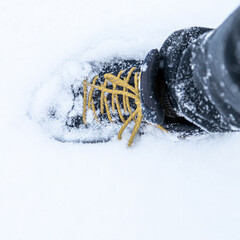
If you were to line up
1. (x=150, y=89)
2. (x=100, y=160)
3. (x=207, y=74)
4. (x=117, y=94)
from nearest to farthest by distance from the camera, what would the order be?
(x=207, y=74) → (x=150, y=89) → (x=117, y=94) → (x=100, y=160)

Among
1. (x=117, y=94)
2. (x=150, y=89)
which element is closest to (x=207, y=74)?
(x=150, y=89)

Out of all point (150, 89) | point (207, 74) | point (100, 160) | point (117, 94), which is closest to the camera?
point (207, 74)

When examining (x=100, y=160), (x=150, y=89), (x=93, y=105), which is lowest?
(x=100, y=160)

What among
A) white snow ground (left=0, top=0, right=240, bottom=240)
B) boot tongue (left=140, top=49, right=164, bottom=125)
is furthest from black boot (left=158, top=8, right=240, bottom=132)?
white snow ground (left=0, top=0, right=240, bottom=240)

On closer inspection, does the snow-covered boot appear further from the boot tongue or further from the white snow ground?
the boot tongue

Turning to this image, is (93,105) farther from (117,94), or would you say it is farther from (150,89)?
(150,89)

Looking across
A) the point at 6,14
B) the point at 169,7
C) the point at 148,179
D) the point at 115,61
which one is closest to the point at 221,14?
the point at 169,7

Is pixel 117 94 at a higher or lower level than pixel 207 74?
lower
